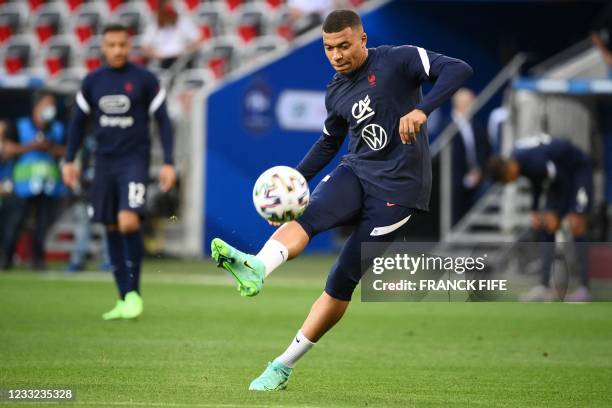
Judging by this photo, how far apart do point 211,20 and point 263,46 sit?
1907mm

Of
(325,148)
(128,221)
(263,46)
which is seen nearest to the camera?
(325,148)

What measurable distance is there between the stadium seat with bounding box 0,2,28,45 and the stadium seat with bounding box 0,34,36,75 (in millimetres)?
578

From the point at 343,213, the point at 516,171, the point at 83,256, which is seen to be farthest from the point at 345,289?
the point at 83,256

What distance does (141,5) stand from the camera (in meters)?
24.5

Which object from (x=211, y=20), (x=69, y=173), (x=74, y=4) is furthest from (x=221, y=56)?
(x=69, y=173)

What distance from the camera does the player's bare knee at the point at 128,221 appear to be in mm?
11125

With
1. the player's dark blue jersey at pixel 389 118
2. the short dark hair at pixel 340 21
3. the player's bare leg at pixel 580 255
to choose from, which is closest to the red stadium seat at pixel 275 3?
the player's bare leg at pixel 580 255

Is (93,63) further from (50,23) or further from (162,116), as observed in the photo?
(162,116)

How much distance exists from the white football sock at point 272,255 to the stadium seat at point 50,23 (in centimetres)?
1949

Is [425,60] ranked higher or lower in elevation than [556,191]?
higher

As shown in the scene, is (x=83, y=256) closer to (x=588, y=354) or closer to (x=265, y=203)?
(x=588, y=354)

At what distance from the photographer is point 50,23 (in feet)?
82.9

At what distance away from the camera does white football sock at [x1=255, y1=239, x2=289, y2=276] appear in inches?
258

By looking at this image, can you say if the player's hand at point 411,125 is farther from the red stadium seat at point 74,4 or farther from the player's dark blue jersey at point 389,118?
the red stadium seat at point 74,4
